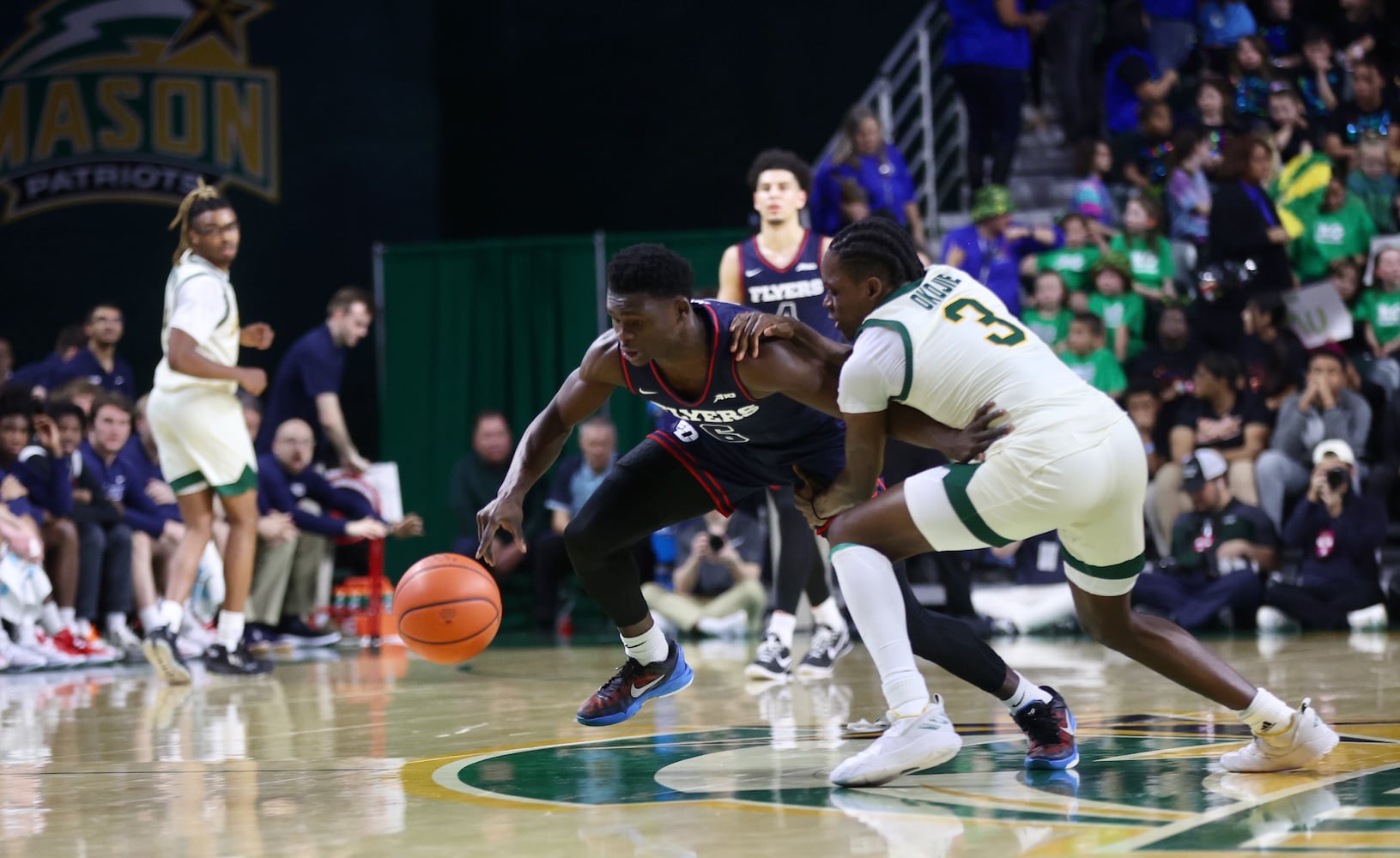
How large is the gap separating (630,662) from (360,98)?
9140 millimetres

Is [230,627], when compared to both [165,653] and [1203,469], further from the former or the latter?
[1203,469]

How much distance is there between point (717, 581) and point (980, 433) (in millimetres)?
6204

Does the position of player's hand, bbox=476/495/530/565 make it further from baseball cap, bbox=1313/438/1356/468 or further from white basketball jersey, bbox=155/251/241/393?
baseball cap, bbox=1313/438/1356/468

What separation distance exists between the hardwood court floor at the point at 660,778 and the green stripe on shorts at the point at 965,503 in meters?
0.58

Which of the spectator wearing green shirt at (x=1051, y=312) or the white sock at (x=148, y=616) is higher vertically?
the spectator wearing green shirt at (x=1051, y=312)

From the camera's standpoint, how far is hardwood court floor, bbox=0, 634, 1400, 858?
3016mm

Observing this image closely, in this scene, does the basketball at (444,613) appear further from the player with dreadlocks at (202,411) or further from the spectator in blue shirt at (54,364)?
the spectator in blue shirt at (54,364)

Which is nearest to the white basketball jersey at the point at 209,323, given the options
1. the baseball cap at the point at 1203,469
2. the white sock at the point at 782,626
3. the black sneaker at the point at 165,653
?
the black sneaker at the point at 165,653

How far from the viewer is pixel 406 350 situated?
37.3 feet

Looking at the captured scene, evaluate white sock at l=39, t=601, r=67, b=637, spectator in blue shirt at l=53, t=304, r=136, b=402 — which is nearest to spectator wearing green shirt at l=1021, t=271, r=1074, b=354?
spectator in blue shirt at l=53, t=304, r=136, b=402

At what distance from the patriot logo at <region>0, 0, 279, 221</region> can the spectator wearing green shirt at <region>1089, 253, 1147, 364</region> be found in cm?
654

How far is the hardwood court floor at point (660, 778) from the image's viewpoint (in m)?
3.02

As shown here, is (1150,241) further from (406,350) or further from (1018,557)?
(406,350)

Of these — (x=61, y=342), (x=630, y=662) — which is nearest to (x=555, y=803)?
(x=630, y=662)
